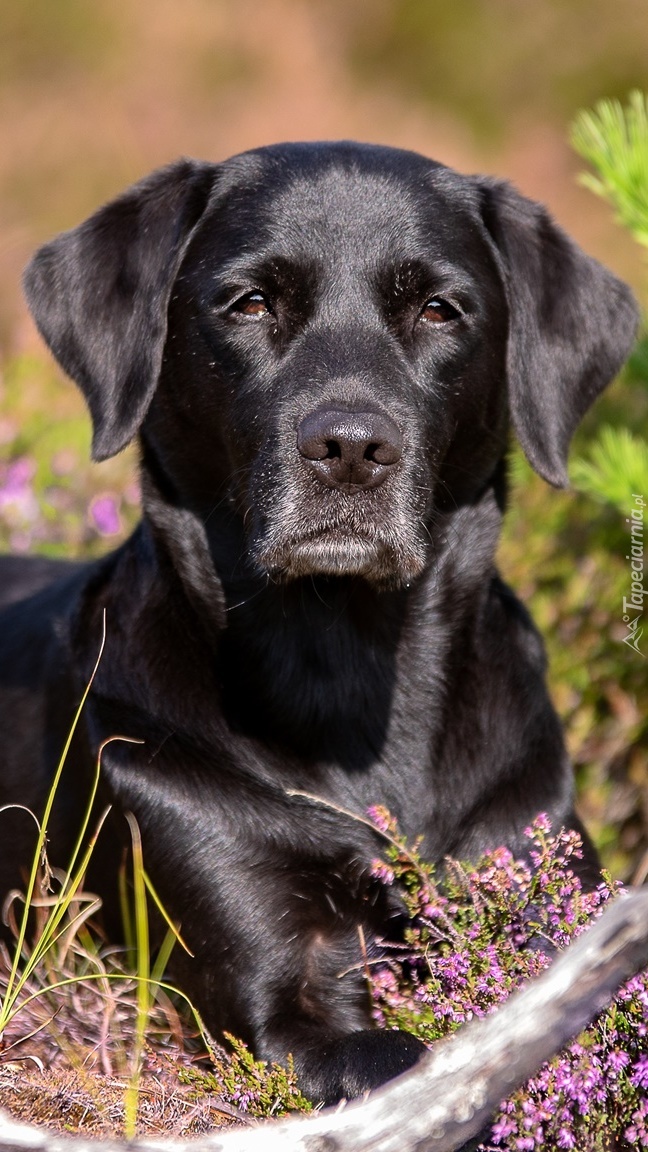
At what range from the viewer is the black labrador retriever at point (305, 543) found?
2715 mm

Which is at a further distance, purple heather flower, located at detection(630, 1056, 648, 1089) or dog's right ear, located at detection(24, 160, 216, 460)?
dog's right ear, located at detection(24, 160, 216, 460)

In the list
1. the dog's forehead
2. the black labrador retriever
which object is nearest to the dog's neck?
the black labrador retriever

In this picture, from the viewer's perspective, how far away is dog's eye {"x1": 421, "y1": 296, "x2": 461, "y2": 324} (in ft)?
9.70

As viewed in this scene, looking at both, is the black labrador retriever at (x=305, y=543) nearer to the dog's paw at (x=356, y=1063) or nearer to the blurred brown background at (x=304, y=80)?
the dog's paw at (x=356, y=1063)

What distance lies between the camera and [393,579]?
9.39ft

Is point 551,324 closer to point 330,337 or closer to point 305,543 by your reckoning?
point 330,337

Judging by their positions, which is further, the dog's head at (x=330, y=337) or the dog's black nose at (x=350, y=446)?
the dog's head at (x=330, y=337)

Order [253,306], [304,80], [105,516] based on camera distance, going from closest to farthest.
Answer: [253,306], [105,516], [304,80]

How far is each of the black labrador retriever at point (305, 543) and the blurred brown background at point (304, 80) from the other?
7.54 meters

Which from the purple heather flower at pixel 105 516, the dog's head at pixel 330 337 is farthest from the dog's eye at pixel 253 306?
the purple heather flower at pixel 105 516

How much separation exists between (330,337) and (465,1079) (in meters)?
1.56

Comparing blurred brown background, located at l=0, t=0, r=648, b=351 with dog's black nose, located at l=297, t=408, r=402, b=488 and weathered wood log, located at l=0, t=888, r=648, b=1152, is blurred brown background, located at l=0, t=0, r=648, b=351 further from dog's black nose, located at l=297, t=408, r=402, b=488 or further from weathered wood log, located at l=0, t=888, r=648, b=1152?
weathered wood log, located at l=0, t=888, r=648, b=1152

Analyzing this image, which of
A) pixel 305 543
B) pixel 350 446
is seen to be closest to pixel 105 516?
pixel 305 543

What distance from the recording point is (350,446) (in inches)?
103
